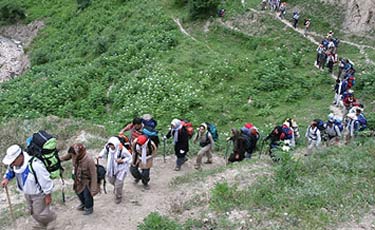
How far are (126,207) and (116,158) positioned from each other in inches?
57.0

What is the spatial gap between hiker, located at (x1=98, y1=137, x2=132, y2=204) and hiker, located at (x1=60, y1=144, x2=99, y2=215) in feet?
2.02

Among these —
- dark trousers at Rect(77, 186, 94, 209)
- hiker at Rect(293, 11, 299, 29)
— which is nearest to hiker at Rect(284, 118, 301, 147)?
dark trousers at Rect(77, 186, 94, 209)

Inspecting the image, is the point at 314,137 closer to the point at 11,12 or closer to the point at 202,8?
the point at 202,8

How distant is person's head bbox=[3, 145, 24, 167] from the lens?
877 cm

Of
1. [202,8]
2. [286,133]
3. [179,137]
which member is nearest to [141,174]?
[179,137]

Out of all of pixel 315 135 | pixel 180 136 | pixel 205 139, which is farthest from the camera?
pixel 315 135

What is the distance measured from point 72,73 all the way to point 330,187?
2198 cm

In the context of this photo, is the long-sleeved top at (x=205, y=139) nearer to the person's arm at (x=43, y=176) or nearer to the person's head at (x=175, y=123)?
the person's head at (x=175, y=123)

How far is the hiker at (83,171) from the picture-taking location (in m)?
9.79

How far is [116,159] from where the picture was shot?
415 inches

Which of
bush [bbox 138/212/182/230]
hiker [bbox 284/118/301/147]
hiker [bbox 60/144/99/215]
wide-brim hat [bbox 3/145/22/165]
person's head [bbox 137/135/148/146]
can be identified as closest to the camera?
wide-brim hat [bbox 3/145/22/165]

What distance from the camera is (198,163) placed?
48.3 ft

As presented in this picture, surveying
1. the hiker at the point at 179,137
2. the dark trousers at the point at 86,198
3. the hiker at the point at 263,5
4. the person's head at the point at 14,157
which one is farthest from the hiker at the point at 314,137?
the hiker at the point at 263,5

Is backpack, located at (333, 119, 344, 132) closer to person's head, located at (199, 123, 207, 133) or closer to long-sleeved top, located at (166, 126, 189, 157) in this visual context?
person's head, located at (199, 123, 207, 133)
